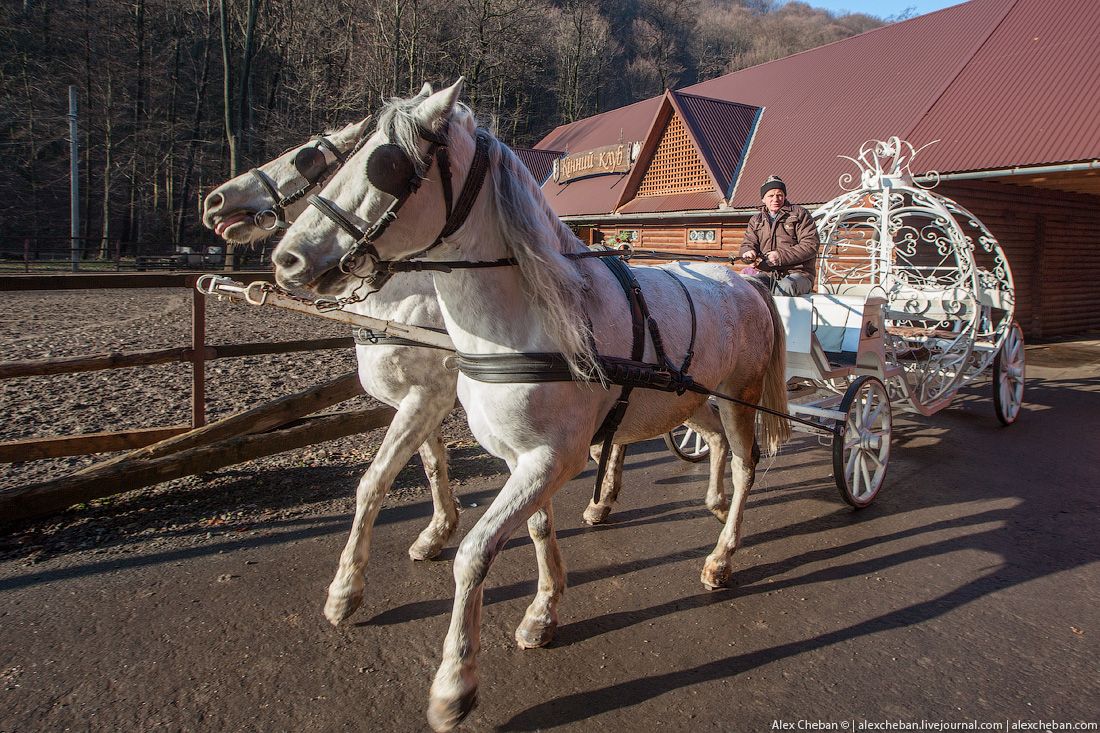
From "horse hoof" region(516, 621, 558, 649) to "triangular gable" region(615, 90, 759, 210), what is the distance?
14.3 meters

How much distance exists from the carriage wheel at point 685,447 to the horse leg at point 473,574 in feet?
11.0

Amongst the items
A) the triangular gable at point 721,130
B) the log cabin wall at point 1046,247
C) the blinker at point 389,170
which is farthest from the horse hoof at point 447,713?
the triangular gable at point 721,130

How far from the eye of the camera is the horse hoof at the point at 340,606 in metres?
3.13

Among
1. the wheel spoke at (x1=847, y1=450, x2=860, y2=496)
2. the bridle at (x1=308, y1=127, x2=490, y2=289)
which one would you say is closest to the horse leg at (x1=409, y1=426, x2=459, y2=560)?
the bridle at (x1=308, y1=127, x2=490, y2=289)

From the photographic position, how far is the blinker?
2.11 m

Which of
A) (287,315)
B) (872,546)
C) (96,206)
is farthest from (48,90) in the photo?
(872,546)

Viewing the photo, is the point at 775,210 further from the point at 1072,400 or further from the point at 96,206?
the point at 96,206

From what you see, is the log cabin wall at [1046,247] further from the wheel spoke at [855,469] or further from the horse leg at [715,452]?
the horse leg at [715,452]

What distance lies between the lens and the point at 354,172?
7.30 ft

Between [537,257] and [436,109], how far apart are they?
0.60 meters

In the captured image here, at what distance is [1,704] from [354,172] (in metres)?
2.44

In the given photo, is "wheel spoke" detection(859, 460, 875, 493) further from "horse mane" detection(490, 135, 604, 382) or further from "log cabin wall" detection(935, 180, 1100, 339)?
"log cabin wall" detection(935, 180, 1100, 339)

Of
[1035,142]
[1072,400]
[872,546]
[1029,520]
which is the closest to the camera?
[872,546]

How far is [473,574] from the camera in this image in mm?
2396
